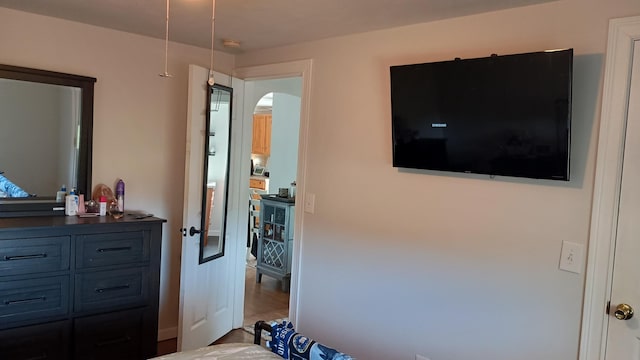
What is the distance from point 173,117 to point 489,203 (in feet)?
7.44

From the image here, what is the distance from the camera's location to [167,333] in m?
3.41

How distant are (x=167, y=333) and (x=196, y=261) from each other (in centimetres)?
76

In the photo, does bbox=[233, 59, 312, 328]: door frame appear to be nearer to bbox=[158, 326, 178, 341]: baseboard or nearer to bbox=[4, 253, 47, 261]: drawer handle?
bbox=[158, 326, 178, 341]: baseboard

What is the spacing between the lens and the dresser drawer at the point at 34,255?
229 centimetres

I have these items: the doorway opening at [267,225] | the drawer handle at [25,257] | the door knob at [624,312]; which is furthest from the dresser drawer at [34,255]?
the door knob at [624,312]

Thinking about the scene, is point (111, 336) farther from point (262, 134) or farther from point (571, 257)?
point (262, 134)

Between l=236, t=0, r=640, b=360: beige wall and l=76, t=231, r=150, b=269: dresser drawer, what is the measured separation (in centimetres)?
101

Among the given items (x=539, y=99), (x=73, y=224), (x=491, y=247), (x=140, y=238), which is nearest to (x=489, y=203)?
(x=491, y=247)

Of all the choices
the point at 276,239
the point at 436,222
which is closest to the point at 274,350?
the point at 436,222

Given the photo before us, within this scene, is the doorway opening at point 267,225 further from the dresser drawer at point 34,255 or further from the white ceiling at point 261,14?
the dresser drawer at point 34,255

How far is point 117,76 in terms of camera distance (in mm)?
3029

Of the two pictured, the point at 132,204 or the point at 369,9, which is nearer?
the point at 369,9

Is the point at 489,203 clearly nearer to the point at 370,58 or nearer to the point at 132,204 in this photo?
the point at 370,58

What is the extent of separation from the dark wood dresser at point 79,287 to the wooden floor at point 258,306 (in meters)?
0.67
